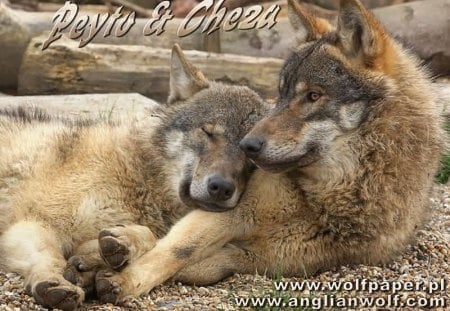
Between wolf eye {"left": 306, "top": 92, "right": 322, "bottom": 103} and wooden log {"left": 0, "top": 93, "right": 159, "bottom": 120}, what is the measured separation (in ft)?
9.64

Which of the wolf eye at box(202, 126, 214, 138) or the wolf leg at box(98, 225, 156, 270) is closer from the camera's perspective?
the wolf leg at box(98, 225, 156, 270)

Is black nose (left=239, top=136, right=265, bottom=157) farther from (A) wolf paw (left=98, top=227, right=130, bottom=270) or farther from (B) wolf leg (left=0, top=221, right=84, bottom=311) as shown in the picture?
(B) wolf leg (left=0, top=221, right=84, bottom=311)

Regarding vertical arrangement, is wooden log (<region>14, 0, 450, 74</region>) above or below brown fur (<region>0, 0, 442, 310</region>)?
below

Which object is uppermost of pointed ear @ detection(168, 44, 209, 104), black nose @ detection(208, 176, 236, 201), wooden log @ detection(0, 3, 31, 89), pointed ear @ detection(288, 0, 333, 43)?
pointed ear @ detection(288, 0, 333, 43)

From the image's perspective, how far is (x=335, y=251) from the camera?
5.12 m

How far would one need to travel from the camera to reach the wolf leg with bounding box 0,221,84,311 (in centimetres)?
438

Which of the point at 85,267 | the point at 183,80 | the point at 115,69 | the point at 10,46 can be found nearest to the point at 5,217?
the point at 85,267

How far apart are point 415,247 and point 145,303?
1918 mm

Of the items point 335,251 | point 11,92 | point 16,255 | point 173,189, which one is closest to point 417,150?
point 335,251

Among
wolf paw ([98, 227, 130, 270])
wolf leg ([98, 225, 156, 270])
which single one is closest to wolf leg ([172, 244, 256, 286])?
wolf leg ([98, 225, 156, 270])

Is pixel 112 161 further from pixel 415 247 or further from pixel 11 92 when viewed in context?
pixel 11 92

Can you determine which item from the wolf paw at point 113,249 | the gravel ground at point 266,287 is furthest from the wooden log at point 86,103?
the wolf paw at point 113,249

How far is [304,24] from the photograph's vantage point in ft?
18.1

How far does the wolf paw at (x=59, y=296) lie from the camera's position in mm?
4367
